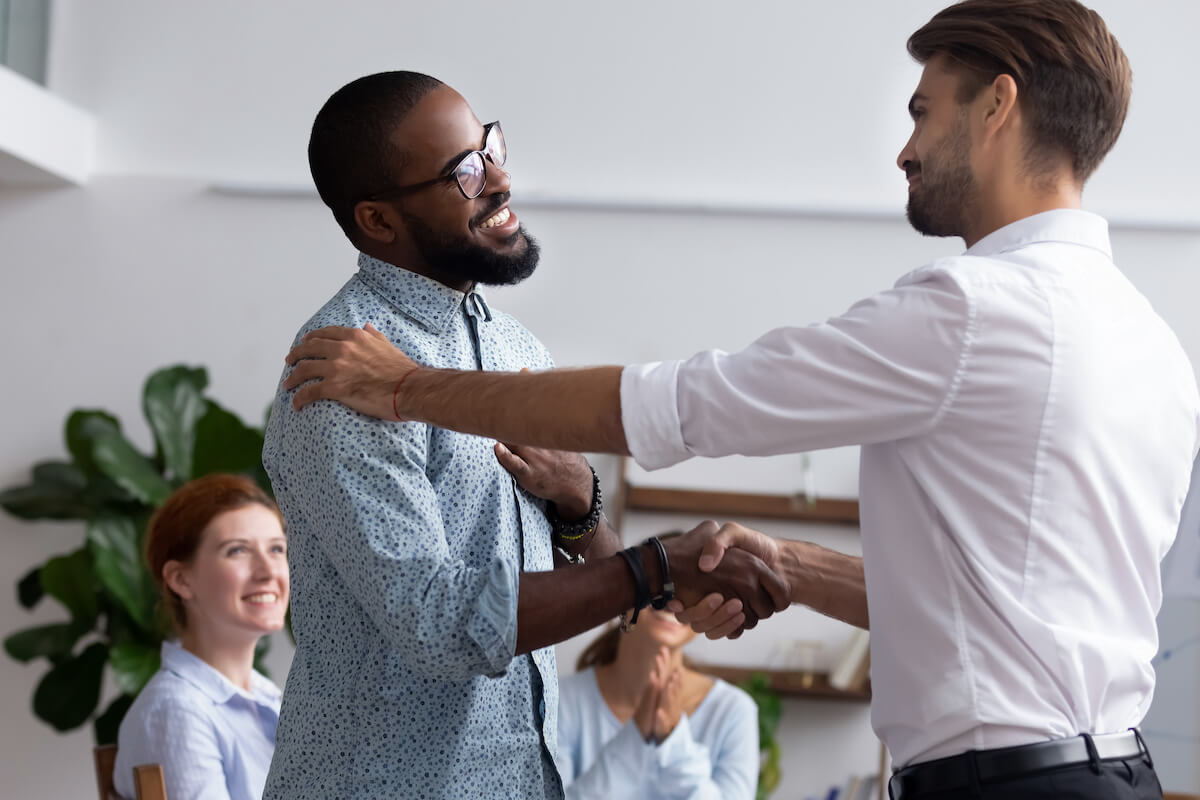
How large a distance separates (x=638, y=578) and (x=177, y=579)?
173 centimetres

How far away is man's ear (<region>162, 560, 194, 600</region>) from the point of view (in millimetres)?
2855

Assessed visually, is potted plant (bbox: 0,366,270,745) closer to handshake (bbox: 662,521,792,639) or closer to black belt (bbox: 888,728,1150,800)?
handshake (bbox: 662,521,792,639)

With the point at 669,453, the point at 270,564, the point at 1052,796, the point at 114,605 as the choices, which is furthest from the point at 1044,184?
the point at 114,605

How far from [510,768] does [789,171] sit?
12.2 feet

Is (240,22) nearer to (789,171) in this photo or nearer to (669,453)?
(789,171)

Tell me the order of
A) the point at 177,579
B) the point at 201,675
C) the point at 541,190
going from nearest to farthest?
1. the point at 201,675
2. the point at 177,579
3. the point at 541,190

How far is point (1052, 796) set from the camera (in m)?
1.25

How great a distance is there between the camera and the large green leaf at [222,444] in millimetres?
4309

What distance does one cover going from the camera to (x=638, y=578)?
1478 mm

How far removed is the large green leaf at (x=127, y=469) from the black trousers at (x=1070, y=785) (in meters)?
3.49

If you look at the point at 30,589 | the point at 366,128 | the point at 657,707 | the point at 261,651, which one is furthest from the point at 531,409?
the point at 30,589

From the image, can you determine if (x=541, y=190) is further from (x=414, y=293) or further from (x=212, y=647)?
(x=414, y=293)

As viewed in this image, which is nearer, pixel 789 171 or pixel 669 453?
pixel 669 453

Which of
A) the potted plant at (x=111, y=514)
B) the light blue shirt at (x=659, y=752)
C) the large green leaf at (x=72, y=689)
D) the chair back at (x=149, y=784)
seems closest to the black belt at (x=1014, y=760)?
the chair back at (x=149, y=784)
